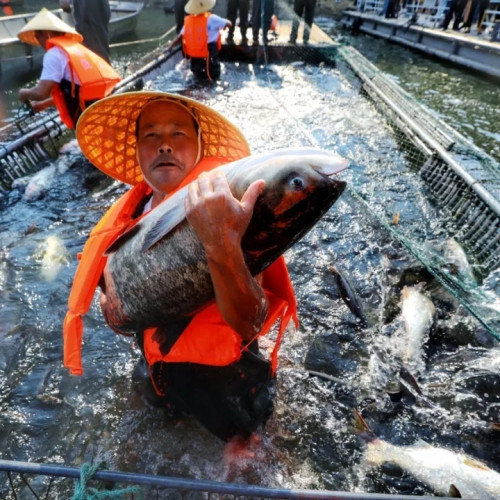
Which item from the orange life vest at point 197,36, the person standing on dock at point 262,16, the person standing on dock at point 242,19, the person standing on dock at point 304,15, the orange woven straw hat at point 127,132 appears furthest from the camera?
the person standing on dock at point 304,15

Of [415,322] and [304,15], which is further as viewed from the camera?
[304,15]

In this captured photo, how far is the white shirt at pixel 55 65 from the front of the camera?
5.97 metres

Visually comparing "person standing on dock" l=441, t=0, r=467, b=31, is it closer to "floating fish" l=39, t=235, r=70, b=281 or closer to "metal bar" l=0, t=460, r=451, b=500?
"floating fish" l=39, t=235, r=70, b=281

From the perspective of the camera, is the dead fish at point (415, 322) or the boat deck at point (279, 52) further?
the boat deck at point (279, 52)

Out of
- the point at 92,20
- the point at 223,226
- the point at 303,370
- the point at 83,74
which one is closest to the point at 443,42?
the point at 92,20

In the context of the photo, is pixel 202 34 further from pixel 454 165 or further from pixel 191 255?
pixel 191 255

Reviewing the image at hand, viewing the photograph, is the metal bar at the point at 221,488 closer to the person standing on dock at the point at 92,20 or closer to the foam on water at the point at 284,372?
the foam on water at the point at 284,372

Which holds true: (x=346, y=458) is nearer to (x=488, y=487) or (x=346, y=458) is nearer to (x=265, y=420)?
(x=265, y=420)

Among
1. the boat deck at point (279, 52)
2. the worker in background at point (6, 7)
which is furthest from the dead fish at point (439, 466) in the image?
the worker in background at point (6, 7)

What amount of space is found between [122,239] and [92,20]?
8291mm

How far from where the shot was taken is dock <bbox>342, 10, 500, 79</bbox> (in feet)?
49.2

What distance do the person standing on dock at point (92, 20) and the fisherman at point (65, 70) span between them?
1901 mm

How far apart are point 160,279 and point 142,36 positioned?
25.4m

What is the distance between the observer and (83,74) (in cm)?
613
